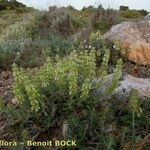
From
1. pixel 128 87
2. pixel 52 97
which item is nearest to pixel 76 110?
pixel 52 97

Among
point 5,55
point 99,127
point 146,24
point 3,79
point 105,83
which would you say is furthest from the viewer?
point 146,24

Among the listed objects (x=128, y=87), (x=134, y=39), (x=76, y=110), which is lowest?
(x=76, y=110)

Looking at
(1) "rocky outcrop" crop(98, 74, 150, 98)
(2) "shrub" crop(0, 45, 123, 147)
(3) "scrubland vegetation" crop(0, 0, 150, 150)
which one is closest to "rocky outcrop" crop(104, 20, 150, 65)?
(1) "rocky outcrop" crop(98, 74, 150, 98)

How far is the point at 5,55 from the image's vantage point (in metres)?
7.70

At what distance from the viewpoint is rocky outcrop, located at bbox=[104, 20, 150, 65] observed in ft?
25.7

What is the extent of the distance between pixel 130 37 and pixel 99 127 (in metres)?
3.53

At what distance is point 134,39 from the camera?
804 centimetres

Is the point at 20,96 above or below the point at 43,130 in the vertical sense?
above

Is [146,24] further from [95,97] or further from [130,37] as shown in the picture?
[95,97]

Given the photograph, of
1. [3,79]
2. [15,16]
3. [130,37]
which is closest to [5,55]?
[3,79]

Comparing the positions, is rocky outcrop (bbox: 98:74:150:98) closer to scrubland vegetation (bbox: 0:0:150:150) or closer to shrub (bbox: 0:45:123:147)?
scrubland vegetation (bbox: 0:0:150:150)

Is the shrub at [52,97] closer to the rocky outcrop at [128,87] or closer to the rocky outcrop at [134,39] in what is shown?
the rocky outcrop at [128,87]

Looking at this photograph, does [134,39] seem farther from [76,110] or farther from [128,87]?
[76,110]

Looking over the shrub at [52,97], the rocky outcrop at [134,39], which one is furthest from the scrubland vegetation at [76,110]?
the rocky outcrop at [134,39]
